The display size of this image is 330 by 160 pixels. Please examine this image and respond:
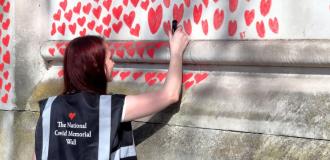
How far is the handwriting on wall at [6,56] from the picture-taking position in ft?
18.9

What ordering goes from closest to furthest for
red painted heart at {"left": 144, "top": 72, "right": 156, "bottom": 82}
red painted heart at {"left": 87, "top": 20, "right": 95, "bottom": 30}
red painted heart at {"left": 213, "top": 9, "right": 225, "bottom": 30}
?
red painted heart at {"left": 213, "top": 9, "right": 225, "bottom": 30}, red painted heart at {"left": 144, "top": 72, "right": 156, "bottom": 82}, red painted heart at {"left": 87, "top": 20, "right": 95, "bottom": 30}

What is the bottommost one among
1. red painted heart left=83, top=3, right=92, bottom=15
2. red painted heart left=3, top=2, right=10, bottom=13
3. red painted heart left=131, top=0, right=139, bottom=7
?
red painted heart left=3, top=2, right=10, bottom=13

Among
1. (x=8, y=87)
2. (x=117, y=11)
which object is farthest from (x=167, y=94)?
(x=8, y=87)

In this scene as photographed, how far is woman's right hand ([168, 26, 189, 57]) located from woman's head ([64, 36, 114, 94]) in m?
0.54

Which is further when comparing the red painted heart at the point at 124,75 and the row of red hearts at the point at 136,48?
the red painted heart at the point at 124,75

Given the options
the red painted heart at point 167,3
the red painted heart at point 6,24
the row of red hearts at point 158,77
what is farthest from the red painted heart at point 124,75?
the red painted heart at point 6,24

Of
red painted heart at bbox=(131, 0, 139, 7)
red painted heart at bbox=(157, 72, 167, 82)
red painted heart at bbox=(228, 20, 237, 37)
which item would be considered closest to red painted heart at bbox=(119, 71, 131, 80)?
red painted heart at bbox=(157, 72, 167, 82)

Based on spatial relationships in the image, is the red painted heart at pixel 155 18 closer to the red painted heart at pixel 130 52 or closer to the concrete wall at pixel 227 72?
the concrete wall at pixel 227 72

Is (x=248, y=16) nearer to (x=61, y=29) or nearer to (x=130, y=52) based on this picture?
(x=130, y=52)

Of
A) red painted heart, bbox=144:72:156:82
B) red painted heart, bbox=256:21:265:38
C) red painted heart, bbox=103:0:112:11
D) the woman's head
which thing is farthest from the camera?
red painted heart, bbox=103:0:112:11

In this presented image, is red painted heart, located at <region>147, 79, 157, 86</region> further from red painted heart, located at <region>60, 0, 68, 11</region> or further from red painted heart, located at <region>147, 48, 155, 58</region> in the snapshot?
red painted heart, located at <region>60, 0, 68, 11</region>

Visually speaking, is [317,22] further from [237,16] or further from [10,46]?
[10,46]

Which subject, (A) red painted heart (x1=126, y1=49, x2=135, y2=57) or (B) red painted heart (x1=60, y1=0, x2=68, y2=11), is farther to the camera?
(B) red painted heart (x1=60, y1=0, x2=68, y2=11)

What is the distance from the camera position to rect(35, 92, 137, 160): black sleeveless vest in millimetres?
3705
